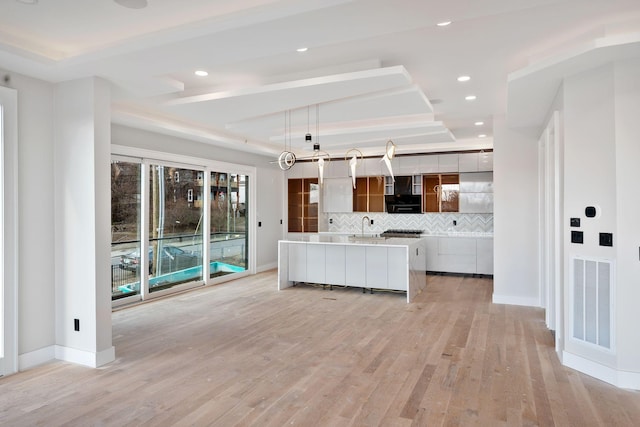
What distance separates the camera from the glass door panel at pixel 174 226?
6.15 meters

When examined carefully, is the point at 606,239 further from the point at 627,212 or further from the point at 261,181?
the point at 261,181

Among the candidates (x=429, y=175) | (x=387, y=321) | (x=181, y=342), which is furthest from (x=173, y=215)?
(x=429, y=175)

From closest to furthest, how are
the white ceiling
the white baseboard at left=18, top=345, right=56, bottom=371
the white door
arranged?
the white ceiling < the white door < the white baseboard at left=18, top=345, right=56, bottom=371

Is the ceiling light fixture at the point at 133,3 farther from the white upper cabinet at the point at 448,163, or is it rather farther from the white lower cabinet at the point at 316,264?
the white upper cabinet at the point at 448,163

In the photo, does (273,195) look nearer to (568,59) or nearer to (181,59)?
(181,59)

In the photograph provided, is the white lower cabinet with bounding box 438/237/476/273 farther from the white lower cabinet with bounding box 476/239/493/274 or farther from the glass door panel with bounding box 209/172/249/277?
the glass door panel with bounding box 209/172/249/277

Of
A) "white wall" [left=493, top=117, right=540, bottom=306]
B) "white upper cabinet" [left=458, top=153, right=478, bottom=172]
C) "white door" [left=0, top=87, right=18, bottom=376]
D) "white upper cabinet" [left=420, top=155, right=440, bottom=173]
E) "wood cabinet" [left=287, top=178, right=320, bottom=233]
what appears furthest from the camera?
"wood cabinet" [left=287, top=178, right=320, bottom=233]

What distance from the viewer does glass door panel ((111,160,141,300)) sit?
5.61 metres

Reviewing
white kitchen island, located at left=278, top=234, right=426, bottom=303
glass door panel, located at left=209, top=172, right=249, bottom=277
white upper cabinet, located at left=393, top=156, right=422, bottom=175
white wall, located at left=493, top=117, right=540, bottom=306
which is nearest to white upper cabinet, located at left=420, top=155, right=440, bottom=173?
white upper cabinet, located at left=393, top=156, right=422, bottom=175

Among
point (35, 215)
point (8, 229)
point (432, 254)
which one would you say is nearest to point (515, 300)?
point (432, 254)

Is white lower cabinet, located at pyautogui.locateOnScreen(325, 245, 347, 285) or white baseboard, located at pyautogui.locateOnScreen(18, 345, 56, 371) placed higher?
white lower cabinet, located at pyautogui.locateOnScreen(325, 245, 347, 285)

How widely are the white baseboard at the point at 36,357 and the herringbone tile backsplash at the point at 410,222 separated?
21.0 feet

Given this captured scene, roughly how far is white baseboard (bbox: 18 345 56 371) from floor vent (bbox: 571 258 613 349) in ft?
15.2

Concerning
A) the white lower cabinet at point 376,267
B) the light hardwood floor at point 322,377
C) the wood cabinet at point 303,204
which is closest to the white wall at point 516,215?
the light hardwood floor at point 322,377
